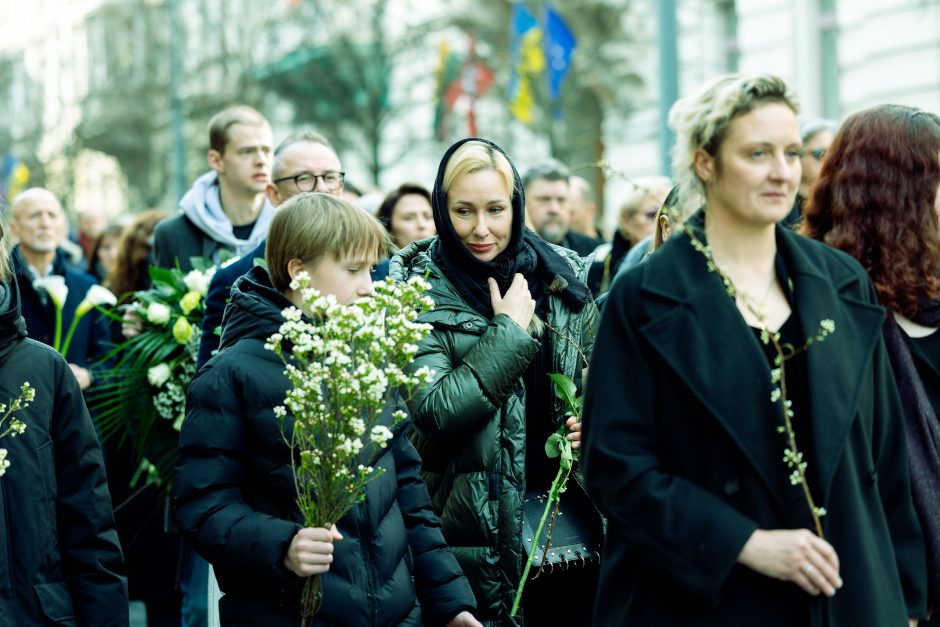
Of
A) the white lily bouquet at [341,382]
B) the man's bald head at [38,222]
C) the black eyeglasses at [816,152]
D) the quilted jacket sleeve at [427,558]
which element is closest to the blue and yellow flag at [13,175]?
the man's bald head at [38,222]

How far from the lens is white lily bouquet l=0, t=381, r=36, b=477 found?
12.8 feet

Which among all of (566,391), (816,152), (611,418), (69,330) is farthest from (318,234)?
(69,330)

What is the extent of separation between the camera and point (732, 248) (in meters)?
3.61

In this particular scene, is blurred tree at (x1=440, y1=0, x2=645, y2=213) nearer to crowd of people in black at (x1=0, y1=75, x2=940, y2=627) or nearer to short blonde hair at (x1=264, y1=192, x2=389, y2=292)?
crowd of people in black at (x1=0, y1=75, x2=940, y2=627)

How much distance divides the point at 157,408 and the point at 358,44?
20.0 metres

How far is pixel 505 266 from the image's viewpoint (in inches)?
207

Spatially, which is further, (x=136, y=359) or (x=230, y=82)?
(x=230, y=82)

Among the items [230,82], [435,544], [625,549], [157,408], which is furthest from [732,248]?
[230,82]

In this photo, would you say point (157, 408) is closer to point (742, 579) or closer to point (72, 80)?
point (742, 579)

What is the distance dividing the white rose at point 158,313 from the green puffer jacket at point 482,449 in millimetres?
A: 1989

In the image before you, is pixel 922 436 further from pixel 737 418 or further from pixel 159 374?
pixel 159 374

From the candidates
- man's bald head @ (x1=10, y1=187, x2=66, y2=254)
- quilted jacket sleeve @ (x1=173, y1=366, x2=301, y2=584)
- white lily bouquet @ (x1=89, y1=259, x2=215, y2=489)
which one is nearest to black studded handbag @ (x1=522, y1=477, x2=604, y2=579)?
quilted jacket sleeve @ (x1=173, y1=366, x2=301, y2=584)

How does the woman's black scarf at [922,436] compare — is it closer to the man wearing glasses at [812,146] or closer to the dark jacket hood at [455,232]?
the dark jacket hood at [455,232]

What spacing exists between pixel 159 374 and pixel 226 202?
1.38 m
